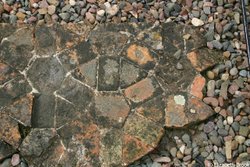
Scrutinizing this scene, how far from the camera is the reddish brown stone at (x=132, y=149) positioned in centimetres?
345

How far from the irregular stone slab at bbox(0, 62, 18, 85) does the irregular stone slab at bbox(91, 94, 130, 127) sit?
2.45ft

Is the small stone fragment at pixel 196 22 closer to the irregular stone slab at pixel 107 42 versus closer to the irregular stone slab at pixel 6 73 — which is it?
the irregular stone slab at pixel 107 42

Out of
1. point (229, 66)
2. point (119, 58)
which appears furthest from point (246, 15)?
point (119, 58)

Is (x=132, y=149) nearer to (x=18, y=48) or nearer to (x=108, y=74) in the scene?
(x=108, y=74)

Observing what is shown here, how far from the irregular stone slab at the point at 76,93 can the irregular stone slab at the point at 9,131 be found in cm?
45

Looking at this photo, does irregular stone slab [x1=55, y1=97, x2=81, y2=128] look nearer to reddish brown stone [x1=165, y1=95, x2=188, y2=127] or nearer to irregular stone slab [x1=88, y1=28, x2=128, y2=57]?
irregular stone slab [x1=88, y1=28, x2=128, y2=57]

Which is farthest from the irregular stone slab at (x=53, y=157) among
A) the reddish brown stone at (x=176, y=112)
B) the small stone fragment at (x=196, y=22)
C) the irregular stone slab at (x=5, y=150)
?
the small stone fragment at (x=196, y=22)

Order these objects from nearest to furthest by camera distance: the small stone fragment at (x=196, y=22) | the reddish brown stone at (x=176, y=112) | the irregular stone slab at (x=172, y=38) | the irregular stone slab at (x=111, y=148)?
the irregular stone slab at (x=111, y=148)
the reddish brown stone at (x=176, y=112)
the irregular stone slab at (x=172, y=38)
the small stone fragment at (x=196, y=22)

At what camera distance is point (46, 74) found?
3.83 metres

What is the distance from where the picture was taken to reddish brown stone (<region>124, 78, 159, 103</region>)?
3711 mm

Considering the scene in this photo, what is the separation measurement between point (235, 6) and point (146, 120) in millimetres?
1401

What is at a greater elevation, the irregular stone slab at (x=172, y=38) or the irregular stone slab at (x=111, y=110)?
the irregular stone slab at (x=172, y=38)

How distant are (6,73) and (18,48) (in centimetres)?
26

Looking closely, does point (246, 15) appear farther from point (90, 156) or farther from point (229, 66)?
point (90, 156)
